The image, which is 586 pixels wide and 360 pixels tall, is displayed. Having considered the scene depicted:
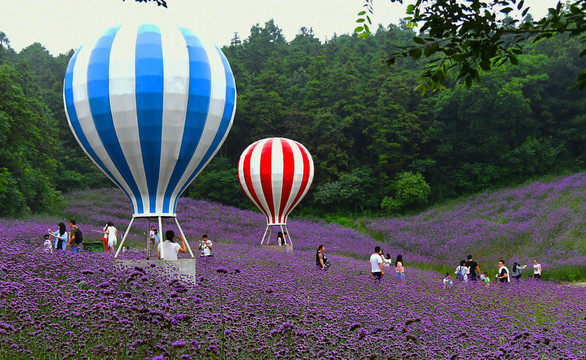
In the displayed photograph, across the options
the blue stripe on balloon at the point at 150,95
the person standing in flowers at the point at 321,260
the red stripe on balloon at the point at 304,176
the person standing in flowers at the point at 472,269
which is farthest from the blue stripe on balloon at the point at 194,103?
the red stripe on balloon at the point at 304,176

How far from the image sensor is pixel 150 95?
1112cm

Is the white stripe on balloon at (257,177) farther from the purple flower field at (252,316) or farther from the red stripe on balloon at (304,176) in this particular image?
the purple flower field at (252,316)

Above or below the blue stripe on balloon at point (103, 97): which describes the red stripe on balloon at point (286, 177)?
below

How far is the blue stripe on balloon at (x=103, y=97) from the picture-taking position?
11.2 metres

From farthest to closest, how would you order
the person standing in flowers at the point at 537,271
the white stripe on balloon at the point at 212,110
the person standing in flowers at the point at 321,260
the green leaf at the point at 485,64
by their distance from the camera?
the person standing in flowers at the point at 537,271 → the person standing in flowers at the point at 321,260 → the white stripe on balloon at the point at 212,110 → the green leaf at the point at 485,64

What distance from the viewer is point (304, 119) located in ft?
172

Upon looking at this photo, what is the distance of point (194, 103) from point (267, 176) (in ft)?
41.8

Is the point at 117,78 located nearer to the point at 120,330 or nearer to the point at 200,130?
the point at 200,130

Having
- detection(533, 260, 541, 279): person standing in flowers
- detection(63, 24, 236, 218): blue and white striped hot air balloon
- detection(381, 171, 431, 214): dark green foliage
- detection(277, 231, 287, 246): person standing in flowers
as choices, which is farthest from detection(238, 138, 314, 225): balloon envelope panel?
detection(381, 171, 431, 214): dark green foliage

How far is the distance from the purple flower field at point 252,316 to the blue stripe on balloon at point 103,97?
2573mm

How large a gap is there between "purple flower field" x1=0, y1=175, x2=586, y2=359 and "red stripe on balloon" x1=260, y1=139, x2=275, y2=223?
27.8ft

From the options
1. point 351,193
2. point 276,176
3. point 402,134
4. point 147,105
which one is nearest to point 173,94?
point 147,105

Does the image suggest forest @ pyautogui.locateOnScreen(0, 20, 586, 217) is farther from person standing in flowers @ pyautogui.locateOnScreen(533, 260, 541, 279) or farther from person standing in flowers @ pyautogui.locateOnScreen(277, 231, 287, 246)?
person standing in flowers @ pyautogui.locateOnScreen(533, 260, 541, 279)

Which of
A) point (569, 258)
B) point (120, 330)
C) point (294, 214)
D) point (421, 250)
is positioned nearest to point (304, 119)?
point (294, 214)
